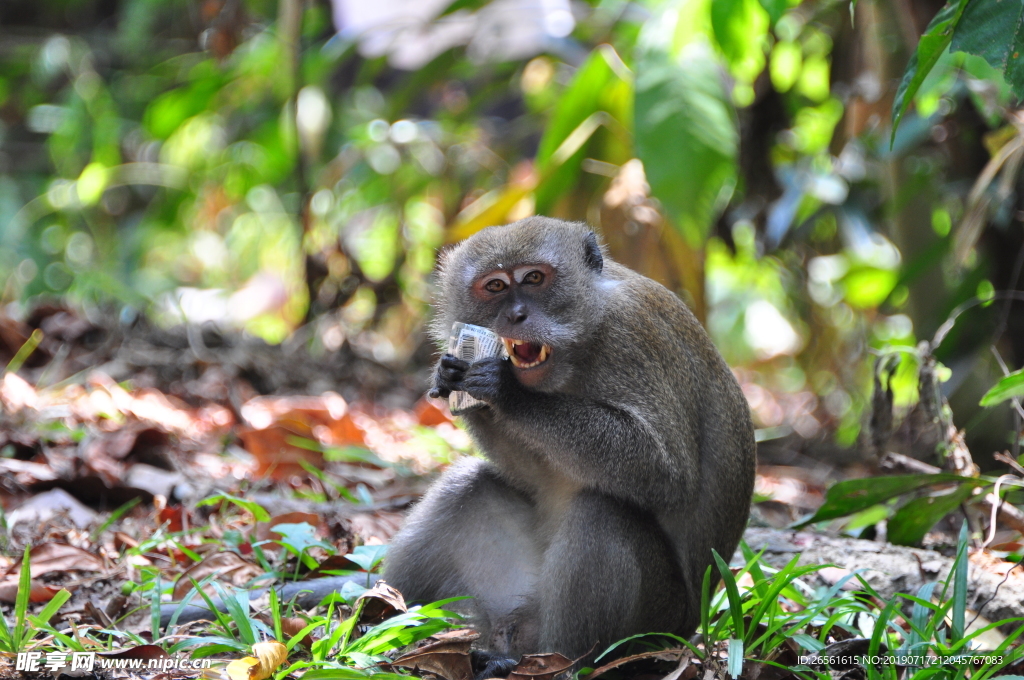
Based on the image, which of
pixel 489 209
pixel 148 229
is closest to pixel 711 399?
pixel 489 209

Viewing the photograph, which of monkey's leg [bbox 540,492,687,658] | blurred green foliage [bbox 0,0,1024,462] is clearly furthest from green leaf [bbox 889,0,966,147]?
monkey's leg [bbox 540,492,687,658]

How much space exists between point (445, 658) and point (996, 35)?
246cm

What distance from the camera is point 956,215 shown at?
5.89 meters

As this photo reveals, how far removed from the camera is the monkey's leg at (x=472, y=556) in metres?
3.38

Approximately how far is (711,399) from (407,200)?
5487mm

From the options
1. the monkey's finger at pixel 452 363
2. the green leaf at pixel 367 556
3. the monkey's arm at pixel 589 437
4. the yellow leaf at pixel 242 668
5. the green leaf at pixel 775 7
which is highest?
the green leaf at pixel 775 7

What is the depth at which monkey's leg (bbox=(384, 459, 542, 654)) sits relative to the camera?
133 inches

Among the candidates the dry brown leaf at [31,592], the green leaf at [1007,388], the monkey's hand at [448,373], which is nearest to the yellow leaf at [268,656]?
the monkey's hand at [448,373]

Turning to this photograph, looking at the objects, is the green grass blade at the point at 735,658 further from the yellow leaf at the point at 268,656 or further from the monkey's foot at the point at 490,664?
the yellow leaf at the point at 268,656

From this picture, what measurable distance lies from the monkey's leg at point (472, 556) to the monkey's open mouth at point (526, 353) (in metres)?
0.58

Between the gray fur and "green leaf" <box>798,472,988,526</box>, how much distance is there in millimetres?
555

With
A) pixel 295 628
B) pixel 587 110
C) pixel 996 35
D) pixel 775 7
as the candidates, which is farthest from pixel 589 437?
pixel 587 110

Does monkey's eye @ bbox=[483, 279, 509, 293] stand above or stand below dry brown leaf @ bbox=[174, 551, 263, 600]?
above

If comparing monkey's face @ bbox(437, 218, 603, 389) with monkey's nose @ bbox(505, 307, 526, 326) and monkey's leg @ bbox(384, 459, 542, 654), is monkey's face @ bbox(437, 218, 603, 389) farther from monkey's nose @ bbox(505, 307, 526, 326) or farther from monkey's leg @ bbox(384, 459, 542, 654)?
monkey's leg @ bbox(384, 459, 542, 654)
